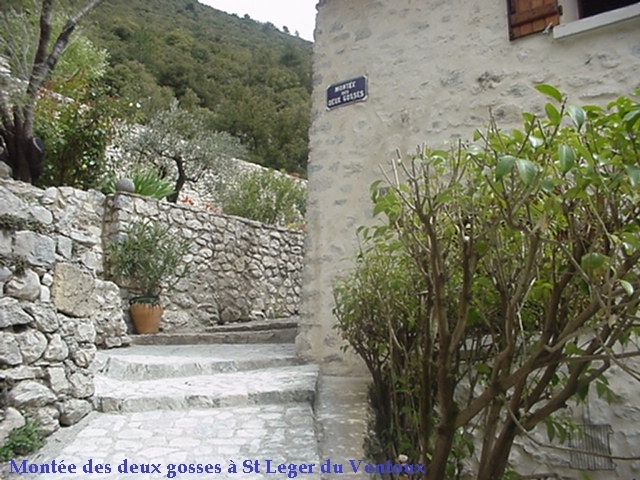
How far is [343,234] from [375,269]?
1584 millimetres

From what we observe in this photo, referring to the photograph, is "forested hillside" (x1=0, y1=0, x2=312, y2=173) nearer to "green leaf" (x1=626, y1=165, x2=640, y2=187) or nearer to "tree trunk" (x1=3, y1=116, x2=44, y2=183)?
"tree trunk" (x1=3, y1=116, x2=44, y2=183)

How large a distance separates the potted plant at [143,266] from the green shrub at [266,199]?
284cm

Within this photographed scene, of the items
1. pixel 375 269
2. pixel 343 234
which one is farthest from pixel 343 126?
pixel 375 269

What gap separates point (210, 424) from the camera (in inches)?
111

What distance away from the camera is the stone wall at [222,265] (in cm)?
665

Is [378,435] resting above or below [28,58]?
below

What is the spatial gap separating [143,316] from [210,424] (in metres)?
3.55

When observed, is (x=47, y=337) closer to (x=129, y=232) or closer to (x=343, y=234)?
(x=343, y=234)

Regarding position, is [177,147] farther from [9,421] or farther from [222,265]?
[9,421]

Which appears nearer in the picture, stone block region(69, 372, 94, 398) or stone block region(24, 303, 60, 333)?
stone block region(24, 303, 60, 333)

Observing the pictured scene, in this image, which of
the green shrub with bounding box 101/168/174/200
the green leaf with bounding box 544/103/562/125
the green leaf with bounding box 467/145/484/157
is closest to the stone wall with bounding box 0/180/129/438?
the green leaf with bounding box 467/145/484/157

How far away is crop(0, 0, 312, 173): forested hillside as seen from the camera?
17203 millimetres

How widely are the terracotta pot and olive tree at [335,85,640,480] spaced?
165 inches

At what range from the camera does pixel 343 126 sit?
434 centimetres
